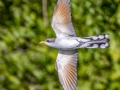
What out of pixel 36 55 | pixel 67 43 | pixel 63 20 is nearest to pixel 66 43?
pixel 67 43

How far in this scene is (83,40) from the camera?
28.5 inches

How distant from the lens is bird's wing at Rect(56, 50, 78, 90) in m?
0.73

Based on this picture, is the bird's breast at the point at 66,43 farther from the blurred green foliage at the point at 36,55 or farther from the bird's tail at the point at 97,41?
the blurred green foliage at the point at 36,55

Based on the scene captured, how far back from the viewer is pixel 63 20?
0.79 meters

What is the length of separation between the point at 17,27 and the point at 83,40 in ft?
4.30

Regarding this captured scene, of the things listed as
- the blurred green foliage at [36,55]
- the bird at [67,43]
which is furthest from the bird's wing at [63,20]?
the blurred green foliage at [36,55]

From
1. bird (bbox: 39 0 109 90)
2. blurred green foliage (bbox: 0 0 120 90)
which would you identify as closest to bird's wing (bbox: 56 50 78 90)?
bird (bbox: 39 0 109 90)

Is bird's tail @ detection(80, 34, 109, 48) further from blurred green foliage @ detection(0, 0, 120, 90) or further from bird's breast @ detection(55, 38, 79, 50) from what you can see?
blurred green foliage @ detection(0, 0, 120, 90)

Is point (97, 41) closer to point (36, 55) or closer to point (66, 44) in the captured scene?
point (66, 44)

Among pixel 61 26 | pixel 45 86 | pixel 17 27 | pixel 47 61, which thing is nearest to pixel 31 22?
pixel 17 27

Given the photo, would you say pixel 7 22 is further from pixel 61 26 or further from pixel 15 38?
pixel 61 26

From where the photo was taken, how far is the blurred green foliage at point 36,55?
2.00 m

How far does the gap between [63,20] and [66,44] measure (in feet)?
0.37

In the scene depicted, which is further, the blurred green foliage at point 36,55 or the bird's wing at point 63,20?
the blurred green foliage at point 36,55
